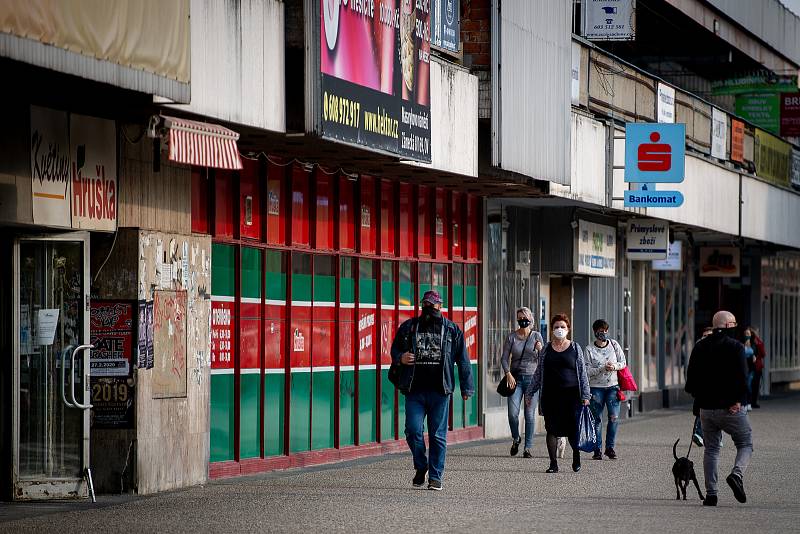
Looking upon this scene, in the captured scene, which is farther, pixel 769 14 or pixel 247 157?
pixel 769 14

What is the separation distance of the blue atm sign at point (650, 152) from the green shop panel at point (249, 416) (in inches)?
415

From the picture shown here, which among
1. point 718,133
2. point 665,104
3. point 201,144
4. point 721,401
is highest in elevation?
point 665,104

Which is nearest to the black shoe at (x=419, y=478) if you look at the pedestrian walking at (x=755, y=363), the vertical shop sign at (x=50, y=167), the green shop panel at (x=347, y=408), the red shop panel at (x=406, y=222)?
the vertical shop sign at (x=50, y=167)

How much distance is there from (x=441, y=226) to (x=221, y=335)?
6905 mm

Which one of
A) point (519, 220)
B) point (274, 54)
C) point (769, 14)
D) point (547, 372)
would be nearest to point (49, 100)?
point (274, 54)

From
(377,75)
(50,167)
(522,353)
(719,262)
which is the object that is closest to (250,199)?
(377,75)

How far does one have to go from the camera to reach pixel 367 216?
862 inches

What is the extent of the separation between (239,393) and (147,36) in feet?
19.1

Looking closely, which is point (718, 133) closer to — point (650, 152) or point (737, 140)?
point (737, 140)

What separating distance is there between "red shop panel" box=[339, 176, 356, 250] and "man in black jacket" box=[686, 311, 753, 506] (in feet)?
20.9

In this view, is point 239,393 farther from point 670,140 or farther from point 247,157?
point 670,140

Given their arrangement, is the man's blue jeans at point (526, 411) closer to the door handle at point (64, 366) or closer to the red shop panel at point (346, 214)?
the red shop panel at point (346, 214)

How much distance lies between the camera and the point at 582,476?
61.2 ft

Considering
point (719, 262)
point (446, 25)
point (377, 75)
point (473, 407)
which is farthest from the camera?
point (719, 262)
